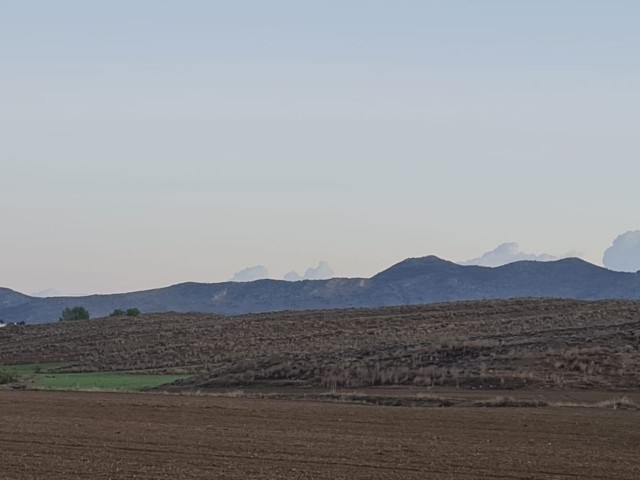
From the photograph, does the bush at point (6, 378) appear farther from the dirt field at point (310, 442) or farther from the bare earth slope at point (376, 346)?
the dirt field at point (310, 442)

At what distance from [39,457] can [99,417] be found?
1102cm

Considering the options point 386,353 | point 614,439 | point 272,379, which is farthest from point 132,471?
point 386,353

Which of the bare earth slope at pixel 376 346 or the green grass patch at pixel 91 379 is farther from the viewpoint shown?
the green grass patch at pixel 91 379

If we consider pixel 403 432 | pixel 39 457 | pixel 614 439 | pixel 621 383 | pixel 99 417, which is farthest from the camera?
pixel 621 383

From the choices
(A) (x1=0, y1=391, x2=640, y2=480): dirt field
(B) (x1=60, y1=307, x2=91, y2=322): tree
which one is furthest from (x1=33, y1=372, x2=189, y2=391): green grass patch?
(B) (x1=60, y1=307, x2=91, y2=322): tree

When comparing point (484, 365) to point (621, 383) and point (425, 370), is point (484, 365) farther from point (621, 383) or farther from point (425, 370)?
point (621, 383)

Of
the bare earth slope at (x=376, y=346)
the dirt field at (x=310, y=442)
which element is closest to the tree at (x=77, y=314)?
the bare earth slope at (x=376, y=346)

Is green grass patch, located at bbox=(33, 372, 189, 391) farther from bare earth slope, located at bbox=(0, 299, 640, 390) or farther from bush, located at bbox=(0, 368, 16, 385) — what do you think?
bare earth slope, located at bbox=(0, 299, 640, 390)

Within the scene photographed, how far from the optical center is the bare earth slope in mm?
51938

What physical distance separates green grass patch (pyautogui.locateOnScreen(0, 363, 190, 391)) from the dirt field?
57.0 feet

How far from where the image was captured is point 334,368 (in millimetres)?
57656

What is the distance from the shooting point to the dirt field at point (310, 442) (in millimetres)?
22797

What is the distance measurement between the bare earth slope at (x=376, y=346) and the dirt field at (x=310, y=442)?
43.7ft

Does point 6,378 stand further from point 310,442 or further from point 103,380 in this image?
point 310,442
